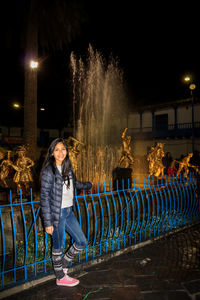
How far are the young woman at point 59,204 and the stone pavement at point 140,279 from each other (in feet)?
0.81

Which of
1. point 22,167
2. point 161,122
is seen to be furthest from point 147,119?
point 22,167

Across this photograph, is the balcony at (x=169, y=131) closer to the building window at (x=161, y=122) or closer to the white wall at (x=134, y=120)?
the building window at (x=161, y=122)

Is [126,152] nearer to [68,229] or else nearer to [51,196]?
[68,229]

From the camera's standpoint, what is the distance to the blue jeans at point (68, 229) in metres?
3.29

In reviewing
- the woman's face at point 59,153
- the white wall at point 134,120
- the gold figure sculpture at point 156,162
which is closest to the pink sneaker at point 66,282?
the woman's face at point 59,153

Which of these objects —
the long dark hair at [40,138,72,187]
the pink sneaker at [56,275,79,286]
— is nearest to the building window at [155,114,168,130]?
the long dark hair at [40,138,72,187]

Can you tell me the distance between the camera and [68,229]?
3.46 m

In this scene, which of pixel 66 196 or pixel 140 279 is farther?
pixel 140 279

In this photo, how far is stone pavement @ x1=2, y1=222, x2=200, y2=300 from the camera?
128 inches

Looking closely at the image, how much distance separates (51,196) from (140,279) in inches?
74.4

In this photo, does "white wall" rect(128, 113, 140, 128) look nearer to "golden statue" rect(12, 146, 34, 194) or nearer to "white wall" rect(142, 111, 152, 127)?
"white wall" rect(142, 111, 152, 127)

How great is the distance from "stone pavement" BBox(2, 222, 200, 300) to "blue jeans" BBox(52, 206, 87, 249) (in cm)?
62

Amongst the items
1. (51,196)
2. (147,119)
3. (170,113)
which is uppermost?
(170,113)

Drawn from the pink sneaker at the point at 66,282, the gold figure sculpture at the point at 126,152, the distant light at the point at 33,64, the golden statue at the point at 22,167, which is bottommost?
the pink sneaker at the point at 66,282
